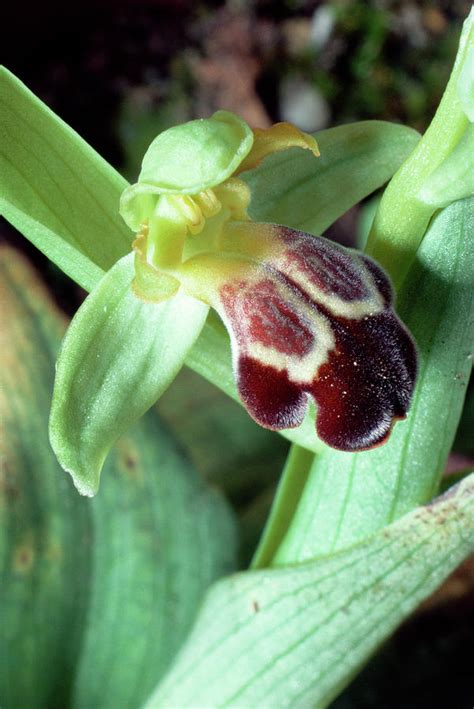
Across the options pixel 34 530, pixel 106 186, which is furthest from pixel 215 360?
pixel 34 530

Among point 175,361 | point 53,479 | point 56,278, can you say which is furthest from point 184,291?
point 56,278

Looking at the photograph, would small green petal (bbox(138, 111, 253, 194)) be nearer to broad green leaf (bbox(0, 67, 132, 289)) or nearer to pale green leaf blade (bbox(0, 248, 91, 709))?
broad green leaf (bbox(0, 67, 132, 289))

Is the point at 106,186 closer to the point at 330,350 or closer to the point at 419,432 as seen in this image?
the point at 330,350

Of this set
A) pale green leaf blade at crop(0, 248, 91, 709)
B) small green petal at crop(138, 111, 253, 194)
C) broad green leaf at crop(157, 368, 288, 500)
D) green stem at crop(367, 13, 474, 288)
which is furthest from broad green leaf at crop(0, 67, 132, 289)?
broad green leaf at crop(157, 368, 288, 500)

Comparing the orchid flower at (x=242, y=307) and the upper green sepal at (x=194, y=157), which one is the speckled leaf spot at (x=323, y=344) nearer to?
the orchid flower at (x=242, y=307)

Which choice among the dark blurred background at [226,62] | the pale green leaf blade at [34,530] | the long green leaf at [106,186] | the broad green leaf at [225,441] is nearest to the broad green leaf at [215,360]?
the long green leaf at [106,186]

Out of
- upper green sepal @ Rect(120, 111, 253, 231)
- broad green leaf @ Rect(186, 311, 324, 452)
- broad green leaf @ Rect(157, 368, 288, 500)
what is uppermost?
upper green sepal @ Rect(120, 111, 253, 231)

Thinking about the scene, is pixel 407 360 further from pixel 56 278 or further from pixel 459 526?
pixel 56 278
